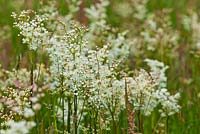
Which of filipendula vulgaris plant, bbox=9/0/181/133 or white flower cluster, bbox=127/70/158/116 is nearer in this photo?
filipendula vulgaris plant, bbox=9/0/181/133

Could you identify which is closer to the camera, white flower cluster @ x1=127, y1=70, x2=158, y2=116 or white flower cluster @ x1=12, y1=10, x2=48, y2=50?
white flower cluster @ x1=12, y1=10, x2=48, y2=50

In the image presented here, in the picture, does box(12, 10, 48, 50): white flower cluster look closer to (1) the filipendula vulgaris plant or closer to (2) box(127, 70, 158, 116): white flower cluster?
(1) the filipendula vulgaris plant

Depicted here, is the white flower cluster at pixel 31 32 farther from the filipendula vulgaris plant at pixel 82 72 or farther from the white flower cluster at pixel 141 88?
the white flower cluster at pixel 141 88

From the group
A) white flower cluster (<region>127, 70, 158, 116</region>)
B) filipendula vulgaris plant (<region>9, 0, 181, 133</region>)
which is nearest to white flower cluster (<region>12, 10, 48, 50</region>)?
filipendula vulgaris plant (<region>9, 0, 181, 133</region>)

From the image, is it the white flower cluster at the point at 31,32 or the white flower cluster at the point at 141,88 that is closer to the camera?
the white flower cluster at the point at 31,32

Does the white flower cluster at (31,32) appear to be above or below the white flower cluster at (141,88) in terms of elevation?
above

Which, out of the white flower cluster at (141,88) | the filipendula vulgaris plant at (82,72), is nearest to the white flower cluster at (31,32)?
the filipendula vulgaris plant at (82,72)

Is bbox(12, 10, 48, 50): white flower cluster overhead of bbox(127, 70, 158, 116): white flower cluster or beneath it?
overhead

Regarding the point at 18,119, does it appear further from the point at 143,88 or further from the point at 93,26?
the point at 93,26

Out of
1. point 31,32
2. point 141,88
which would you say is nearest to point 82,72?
point 31,32

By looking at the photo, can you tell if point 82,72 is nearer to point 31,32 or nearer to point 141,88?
point 31,32

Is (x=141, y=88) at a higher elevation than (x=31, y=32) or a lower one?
lower

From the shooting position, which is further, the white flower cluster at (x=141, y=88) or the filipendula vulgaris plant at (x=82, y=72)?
the white flower cluster at (x=141, y=88)
